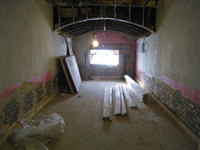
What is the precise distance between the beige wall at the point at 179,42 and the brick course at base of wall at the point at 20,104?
3669mm

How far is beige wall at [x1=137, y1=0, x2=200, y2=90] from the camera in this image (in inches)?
115

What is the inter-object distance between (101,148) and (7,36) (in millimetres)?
2764

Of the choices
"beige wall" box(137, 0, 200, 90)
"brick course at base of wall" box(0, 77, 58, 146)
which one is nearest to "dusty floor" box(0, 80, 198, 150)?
"brick course at base of wall" box(0, 77, 58, 146)

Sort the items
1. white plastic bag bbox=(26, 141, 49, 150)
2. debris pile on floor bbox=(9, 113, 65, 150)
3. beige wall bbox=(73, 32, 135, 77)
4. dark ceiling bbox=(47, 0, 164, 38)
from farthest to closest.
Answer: beige wall bbox=(73, 32, 135, 77), dark ceiling bbox=(47, 0, 164, 38), debris pile on floor bbox=(9, 113, 65, 150), white plastic bag bbox=(26, 141, 49, 150)

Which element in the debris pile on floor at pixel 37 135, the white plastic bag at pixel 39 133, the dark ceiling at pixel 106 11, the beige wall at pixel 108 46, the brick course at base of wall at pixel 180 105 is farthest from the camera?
the beige wall at pixel 108 46

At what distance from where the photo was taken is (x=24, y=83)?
3.50 metres

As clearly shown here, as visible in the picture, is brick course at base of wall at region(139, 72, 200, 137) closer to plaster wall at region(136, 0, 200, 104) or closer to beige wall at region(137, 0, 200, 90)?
plaster wall at region(136, 0, 200, 104)

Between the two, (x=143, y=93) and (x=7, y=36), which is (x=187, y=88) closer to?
(x=143, y=93)

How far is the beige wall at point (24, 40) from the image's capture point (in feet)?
9.14

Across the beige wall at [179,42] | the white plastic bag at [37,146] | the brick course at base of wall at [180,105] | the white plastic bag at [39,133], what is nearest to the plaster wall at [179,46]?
the beige wall at [179,42]

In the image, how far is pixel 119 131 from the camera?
3.25 m

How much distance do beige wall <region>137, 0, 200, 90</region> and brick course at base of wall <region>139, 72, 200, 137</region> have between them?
0.35 meters

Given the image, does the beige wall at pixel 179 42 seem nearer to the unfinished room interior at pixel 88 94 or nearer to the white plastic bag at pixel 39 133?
the unfinished room interior at pixel 88 94

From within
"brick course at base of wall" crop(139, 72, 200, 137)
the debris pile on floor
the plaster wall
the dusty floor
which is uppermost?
the plaster wall
